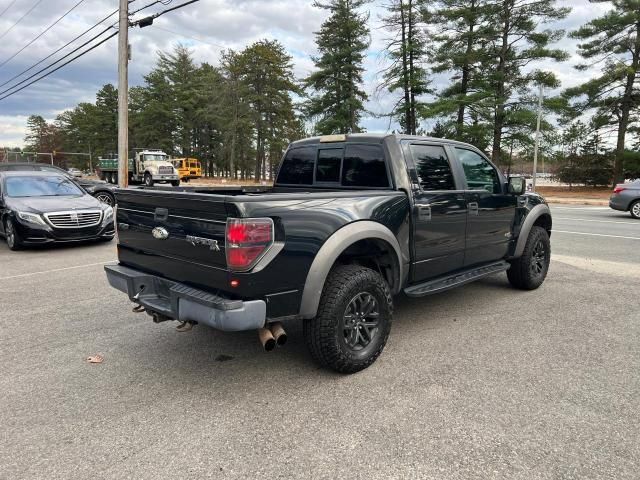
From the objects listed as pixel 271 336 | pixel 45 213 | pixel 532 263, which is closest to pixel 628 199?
pixel 532 263

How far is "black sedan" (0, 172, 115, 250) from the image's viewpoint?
809 centimetres

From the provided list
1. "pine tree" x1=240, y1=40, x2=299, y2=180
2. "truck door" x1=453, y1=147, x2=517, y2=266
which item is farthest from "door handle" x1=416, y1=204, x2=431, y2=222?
"pine tree" x1=240, y1=40, x2=299, y2=180

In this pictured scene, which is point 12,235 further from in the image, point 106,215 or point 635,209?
point 635,209

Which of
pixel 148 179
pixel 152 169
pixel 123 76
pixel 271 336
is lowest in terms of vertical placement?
pixel 271 336

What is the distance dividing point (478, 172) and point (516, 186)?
1.79 ft

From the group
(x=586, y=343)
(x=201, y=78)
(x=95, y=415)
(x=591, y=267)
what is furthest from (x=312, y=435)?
(x=201, y=78)

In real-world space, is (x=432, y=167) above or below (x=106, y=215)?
above

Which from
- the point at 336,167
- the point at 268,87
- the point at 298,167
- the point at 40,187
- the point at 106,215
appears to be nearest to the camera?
the point at 336,167

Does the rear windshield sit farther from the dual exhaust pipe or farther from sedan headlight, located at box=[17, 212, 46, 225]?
sedan headlight, located at box=[17, 212, 46, 225]

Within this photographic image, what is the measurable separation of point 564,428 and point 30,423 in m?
3.18

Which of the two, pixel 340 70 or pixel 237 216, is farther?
pixel 340 70

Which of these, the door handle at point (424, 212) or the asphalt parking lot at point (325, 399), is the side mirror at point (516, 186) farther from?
the door handle at point (424, 212)

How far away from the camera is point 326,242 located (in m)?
3.14

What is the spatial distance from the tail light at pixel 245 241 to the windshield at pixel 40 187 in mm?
7968
